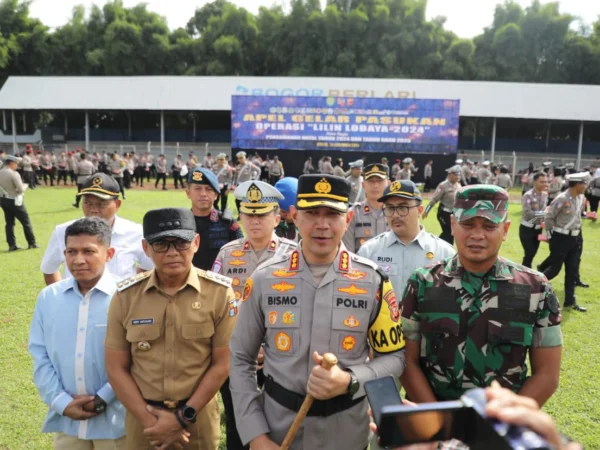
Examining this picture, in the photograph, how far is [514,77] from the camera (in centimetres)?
4316

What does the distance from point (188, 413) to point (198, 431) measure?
209 millimetres

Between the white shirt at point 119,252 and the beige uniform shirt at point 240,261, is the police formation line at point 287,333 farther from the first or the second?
the white shirt at point 119,252

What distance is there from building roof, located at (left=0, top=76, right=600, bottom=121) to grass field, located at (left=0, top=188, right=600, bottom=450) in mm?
20046


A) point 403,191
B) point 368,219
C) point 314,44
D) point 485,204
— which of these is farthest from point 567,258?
point 314,44

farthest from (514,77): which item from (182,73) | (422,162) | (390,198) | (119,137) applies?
(390,198)

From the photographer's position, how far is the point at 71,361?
2619mm

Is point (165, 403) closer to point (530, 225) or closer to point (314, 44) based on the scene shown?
point (530, 225)

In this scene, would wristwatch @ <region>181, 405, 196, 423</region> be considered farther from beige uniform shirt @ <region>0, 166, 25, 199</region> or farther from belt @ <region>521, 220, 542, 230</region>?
beige uniform shirt @ <region>0, 166, 25, 199</region>

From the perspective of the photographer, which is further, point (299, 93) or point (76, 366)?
point (299, 93)

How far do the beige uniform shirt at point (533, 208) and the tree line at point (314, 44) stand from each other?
3695cm

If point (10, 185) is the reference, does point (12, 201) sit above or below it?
below

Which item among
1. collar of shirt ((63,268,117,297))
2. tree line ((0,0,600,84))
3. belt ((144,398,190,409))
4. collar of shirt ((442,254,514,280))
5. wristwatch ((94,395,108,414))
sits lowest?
wristwatch ((94,395,108,414))

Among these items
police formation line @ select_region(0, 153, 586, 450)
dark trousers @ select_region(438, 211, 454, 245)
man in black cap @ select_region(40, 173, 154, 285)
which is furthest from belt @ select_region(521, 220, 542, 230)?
man in black cap @ select_region(40, 173, 154, 285)

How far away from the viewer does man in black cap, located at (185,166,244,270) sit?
15.5ft
